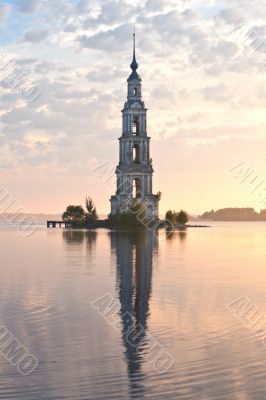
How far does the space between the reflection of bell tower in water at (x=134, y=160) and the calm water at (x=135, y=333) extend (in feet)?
401

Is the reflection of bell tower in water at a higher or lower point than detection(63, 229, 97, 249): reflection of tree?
higher

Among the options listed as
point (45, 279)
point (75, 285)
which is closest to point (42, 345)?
point (75, 285)

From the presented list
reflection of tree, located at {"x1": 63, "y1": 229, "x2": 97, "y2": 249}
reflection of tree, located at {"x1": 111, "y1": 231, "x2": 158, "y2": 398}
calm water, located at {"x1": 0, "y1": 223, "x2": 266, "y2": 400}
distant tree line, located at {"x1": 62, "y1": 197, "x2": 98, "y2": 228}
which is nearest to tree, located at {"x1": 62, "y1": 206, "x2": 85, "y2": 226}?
distant tree line, located at {"x1": 62, "y1": 197, "x2": 98, "y2": 228}

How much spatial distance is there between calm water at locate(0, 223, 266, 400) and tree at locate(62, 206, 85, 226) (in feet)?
469

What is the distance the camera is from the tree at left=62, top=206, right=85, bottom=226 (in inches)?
7536

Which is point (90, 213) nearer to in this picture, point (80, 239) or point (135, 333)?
point (80, 239)

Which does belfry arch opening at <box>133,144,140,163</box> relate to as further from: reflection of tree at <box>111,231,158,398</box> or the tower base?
reflection of tree at <box>111,231,158,398</box>

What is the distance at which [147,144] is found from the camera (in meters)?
177

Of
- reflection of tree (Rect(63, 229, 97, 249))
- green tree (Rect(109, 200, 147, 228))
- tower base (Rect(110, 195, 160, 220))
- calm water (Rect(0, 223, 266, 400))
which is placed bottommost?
calm water (Rect(0, 223, 266, 400))

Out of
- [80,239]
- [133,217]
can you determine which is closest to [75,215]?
[133,217]

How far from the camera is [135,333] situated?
25047 millimetres

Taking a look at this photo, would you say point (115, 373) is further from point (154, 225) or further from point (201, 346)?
point (154, 225)

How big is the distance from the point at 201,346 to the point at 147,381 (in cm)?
487

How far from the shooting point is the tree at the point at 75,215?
628ft
